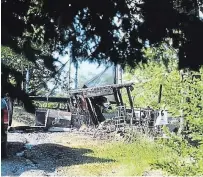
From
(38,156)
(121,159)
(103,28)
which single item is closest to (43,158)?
(38,156)

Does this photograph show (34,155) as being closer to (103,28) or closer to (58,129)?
(58,129)

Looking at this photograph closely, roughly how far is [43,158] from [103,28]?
2.73 meters

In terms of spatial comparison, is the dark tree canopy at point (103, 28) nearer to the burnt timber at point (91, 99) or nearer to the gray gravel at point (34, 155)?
the gray gravel at point (34, 155)

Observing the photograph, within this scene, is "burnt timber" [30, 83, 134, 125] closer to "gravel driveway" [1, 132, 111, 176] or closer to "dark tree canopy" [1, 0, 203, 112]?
"gravel driveway" [1, 132, 111, 176]

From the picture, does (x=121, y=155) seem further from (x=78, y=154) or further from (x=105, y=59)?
(x=105, y=59)

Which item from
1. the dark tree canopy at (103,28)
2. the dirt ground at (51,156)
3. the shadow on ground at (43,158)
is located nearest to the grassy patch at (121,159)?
the dirt ground at (51,156)

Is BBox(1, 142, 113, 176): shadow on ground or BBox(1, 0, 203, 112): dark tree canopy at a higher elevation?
BBox(1, 0, 203, 112): dark tree canopy

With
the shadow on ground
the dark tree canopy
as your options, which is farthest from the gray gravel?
the dark tree canopy

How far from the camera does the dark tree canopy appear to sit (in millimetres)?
1312

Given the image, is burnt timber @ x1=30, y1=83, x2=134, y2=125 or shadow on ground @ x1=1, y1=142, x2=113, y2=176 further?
burnt timber @ x1=30, y1=83, x2=134, y2=125

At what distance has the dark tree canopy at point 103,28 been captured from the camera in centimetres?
131

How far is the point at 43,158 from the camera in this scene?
3.92 metres

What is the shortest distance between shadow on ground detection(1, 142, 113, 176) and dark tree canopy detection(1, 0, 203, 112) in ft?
5.92

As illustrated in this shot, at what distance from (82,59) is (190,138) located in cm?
146
